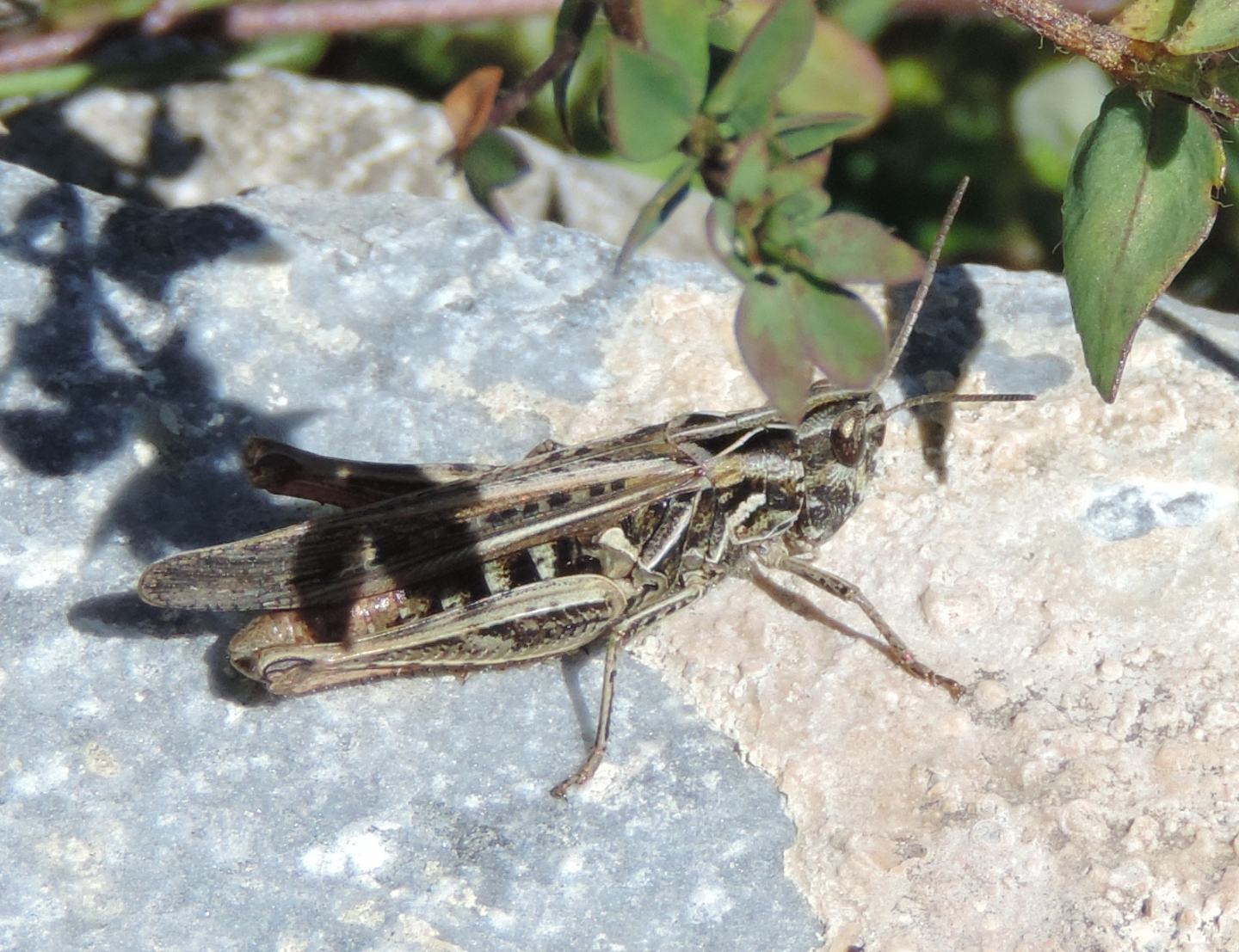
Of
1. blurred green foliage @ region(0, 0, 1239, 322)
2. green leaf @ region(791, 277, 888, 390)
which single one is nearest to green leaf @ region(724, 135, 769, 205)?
green leaf @ region(791, 277, 888, 390)

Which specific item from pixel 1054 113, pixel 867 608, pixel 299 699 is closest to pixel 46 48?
pixel 299 699

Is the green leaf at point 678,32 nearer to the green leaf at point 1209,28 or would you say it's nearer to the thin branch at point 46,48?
the green leaf at point 1209,28

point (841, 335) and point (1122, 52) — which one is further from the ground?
point (1122, 52)

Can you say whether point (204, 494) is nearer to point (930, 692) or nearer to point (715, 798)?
point (715, 798)

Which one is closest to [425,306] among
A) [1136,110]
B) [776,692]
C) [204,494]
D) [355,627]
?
[204,494]

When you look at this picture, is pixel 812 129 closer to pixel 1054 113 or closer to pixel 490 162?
pixel 490 162

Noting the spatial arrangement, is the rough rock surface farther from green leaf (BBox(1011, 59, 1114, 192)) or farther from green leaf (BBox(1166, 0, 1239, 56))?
green leaf (BBox(1166, 0, 1239, 56))

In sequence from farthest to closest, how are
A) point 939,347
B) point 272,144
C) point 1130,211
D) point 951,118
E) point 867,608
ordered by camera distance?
point 272,144
point 951,118
point 939,347
point 867,608
point 1130,211
